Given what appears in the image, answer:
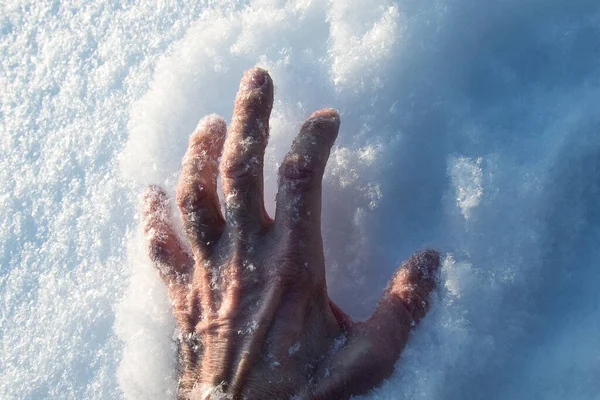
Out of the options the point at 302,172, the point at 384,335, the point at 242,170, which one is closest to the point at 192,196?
the point at 242,170

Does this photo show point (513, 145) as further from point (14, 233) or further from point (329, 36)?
point (14, 233)

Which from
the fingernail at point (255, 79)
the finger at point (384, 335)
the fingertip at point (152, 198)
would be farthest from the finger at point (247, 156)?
the finger at point (384, 335)

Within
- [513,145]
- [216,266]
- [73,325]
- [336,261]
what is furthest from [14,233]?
[513,145]

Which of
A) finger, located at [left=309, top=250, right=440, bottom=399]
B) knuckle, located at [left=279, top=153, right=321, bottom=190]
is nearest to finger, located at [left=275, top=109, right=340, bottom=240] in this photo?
knuckle, located at [left=279, top=153, right=321, bottom=190]

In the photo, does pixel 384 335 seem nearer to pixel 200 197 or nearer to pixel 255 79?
pixel 200 197

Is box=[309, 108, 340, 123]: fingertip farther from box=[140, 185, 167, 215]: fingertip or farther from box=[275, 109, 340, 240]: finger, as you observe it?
box=[140, 185, 167, 215]: fingertip
